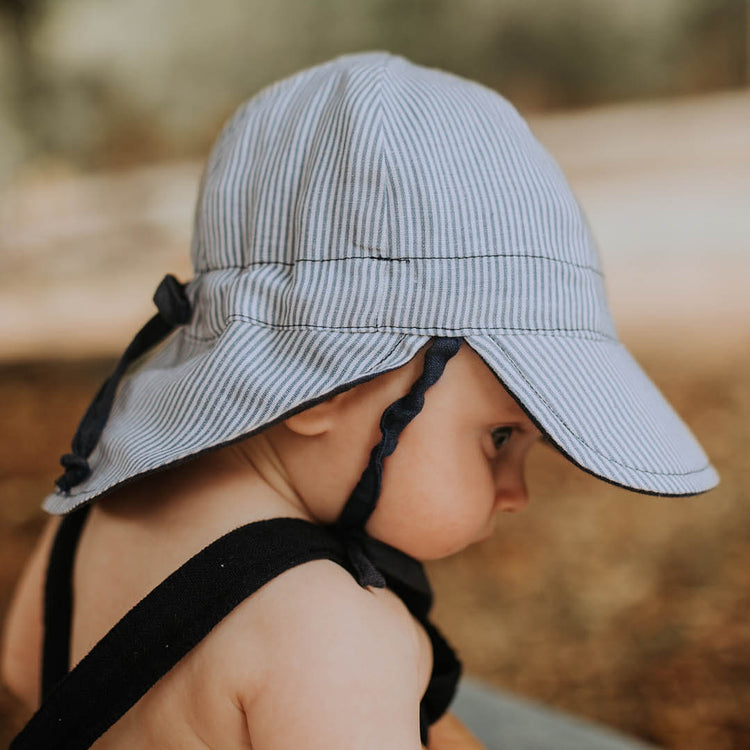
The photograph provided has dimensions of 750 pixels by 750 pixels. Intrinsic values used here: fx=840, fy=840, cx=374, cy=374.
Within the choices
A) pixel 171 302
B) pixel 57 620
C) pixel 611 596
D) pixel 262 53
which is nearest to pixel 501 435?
pixel 171 302

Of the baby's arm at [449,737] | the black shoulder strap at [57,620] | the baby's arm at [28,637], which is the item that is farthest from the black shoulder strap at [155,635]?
the baby's arm at [449,737]

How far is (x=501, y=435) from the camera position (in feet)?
2.36

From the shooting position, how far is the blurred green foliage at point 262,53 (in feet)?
11.2

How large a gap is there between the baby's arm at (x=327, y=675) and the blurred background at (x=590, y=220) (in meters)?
1.03

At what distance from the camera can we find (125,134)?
4113 millimetres

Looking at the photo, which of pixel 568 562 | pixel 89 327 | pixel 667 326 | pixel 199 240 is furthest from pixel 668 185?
pixel 199 240

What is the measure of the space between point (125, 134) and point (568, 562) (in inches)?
126

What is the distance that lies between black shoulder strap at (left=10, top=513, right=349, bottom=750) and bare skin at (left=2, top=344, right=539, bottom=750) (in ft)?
0.05

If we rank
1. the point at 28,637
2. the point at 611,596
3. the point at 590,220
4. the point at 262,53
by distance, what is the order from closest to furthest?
the point at 28,637
the point at 611,596
the point at 590,220
the point at 262,53

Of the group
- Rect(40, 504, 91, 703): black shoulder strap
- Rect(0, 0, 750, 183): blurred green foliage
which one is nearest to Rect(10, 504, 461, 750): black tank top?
Rect(40, 504, 91, 703): black shoulder strap

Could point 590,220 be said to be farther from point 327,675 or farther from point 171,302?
point 327,675

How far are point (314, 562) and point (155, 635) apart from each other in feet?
0.40

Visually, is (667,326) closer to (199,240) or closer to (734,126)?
(734,126)

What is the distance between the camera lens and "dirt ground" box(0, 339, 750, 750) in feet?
4.84
